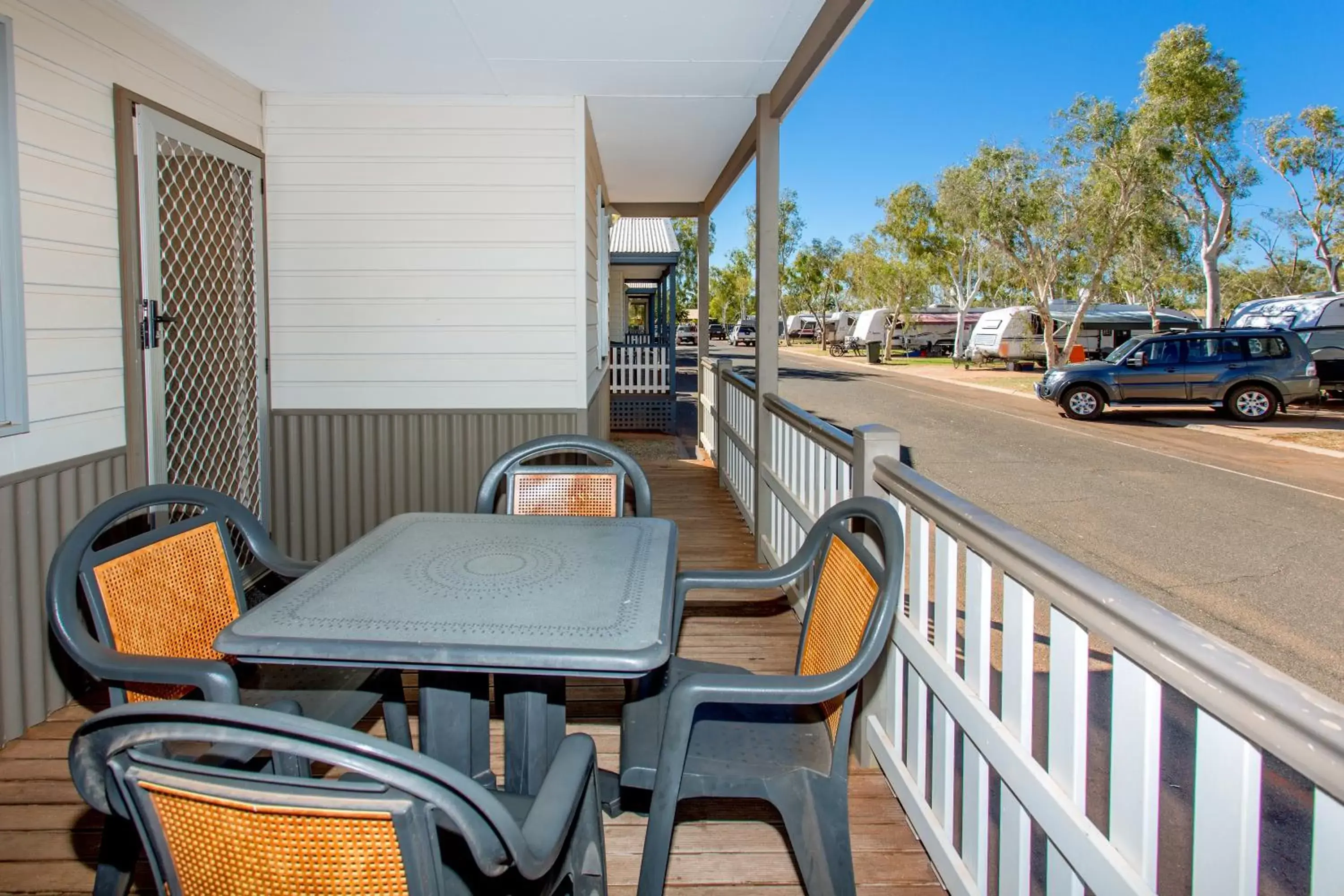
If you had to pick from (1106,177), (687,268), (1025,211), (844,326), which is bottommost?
(844,326)

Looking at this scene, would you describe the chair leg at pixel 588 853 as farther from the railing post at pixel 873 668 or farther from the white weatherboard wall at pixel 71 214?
the white weatherboard wall at pixel 71 214

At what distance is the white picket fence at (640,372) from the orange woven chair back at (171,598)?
9.79 m

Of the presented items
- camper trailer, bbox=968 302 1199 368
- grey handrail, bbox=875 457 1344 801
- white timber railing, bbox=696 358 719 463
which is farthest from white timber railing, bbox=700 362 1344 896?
camper trailer, bbox=968 302 1199 368

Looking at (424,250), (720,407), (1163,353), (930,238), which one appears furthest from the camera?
(930,238)

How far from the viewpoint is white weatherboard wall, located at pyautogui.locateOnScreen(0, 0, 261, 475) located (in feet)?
8.91

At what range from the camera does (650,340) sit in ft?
58.4

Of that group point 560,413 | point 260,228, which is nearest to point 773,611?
point 560,413

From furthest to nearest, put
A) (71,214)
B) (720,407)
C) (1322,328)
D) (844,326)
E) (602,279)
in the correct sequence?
(844,326)
(1322,328)
(602,279)
(720,407)
(71,214)

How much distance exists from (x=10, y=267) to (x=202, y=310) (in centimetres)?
134

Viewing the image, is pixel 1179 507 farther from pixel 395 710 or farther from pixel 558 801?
pixel 558 801

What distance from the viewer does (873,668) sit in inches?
96.7

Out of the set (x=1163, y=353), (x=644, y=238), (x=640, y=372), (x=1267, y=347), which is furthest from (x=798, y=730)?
(x=1267, y=347)

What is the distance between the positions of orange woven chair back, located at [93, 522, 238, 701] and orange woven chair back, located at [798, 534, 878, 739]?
1189mm

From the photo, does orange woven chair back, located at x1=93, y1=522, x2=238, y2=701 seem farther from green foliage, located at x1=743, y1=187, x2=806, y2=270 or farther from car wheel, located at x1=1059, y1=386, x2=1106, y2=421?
green foliage, located at x1=743, y1=187, x2=806, y2=270
